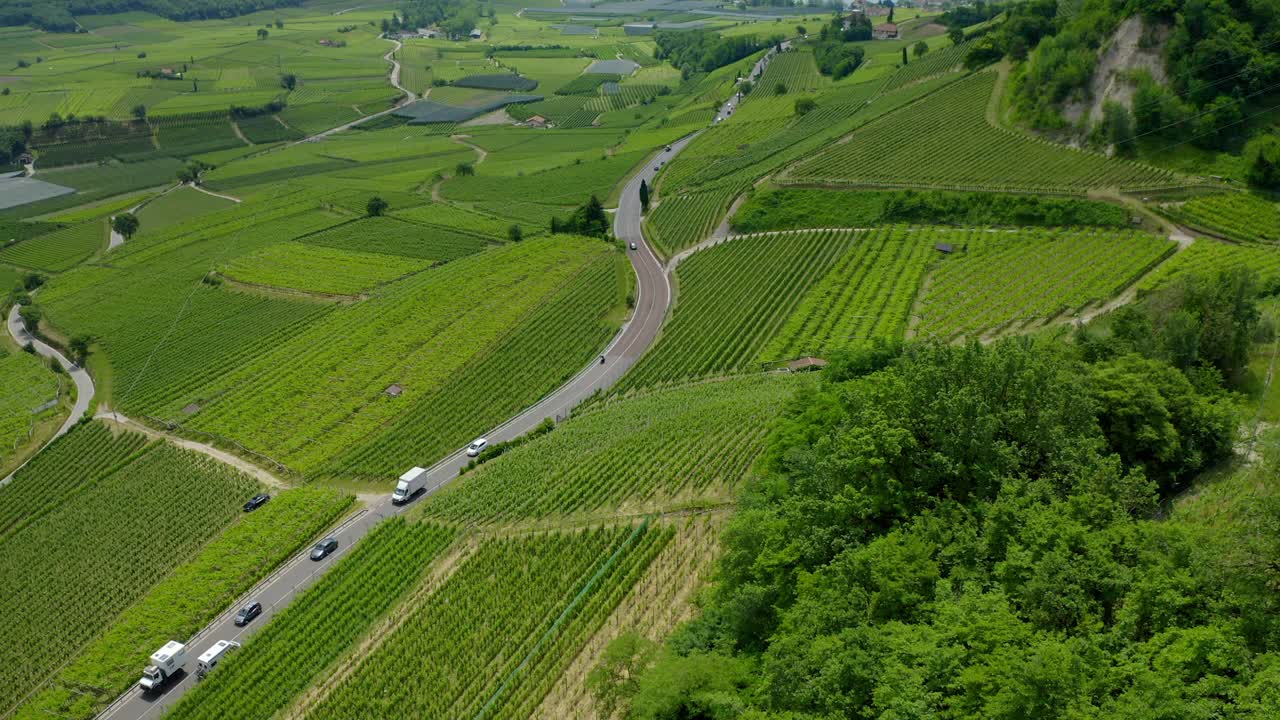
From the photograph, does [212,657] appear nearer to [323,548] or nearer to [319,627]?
[319,627]

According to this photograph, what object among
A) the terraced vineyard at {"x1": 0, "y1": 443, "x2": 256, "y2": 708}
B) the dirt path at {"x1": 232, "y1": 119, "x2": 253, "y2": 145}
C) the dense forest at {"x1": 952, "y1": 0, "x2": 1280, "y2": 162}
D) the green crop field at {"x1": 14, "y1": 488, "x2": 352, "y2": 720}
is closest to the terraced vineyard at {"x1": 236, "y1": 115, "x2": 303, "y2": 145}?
the dirt path at {"x1": 232, "y1": 119, "x2": 253, "y2": 145}

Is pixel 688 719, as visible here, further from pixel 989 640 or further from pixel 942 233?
pixel 942 233

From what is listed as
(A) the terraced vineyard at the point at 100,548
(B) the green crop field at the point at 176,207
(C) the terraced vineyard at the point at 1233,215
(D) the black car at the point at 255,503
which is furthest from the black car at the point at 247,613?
(B) the green crop field at the point at 176,207

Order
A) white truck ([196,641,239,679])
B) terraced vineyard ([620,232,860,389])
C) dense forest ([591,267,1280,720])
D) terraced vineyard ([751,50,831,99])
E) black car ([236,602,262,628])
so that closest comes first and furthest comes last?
dense forest ([591,267,1280,720]) < white truck ([196,641,239,679]) < black car ([236,602,262,628]) < terraced vineyard ([620,232,860,389]) < terraced vineyard ([751,50,831,99])

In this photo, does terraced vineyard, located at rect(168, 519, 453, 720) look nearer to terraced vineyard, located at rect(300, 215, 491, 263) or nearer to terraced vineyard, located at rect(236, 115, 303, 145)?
terraced vineyard, located at rect(300, 215, 491, 263)

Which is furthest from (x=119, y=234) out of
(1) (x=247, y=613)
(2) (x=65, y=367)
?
(1) (x=247, y=613)

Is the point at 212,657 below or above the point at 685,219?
below
